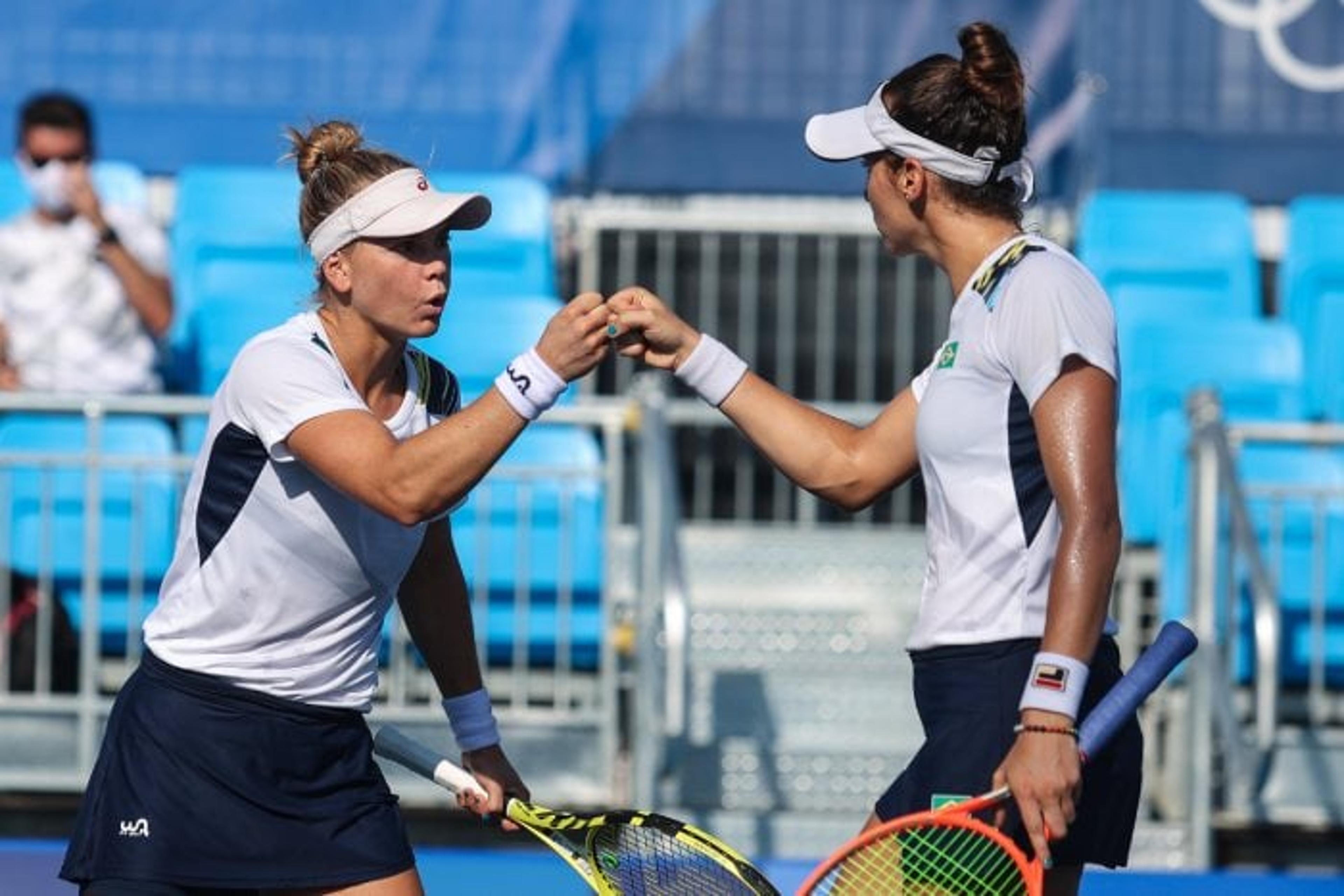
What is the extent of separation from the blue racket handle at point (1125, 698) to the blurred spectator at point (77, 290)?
4445 mm

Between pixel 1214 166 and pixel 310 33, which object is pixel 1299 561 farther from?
pixel 310 33

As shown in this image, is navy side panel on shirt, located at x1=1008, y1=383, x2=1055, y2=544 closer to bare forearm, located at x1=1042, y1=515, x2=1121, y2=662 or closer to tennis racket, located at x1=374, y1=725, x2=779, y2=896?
bare forearm, located at x1=1042, y1=515, x2=1121, y2=662

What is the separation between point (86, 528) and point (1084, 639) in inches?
156

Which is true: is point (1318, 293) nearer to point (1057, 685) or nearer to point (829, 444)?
point (829, 444)

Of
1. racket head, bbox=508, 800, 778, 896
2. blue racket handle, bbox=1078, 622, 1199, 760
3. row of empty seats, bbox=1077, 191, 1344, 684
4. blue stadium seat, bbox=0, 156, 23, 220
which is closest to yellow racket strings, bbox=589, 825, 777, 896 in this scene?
racket head, bbox=508, 800, 778, 896

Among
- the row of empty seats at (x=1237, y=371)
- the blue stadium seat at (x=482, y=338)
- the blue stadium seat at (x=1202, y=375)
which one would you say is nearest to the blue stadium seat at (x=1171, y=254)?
the row of empty seats at (x=1237, y=371)

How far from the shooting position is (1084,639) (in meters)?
3.34

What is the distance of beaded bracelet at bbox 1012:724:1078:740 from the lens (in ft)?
10.9

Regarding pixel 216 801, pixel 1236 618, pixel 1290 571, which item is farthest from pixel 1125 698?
pixel 1290 571

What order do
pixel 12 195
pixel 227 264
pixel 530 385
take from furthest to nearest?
pixel 12 195 < pixel 227 264 < pixel 530 385

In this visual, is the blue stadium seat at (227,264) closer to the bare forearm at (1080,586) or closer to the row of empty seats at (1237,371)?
the row of empty seats at (1237,371)

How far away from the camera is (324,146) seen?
3.80 meters

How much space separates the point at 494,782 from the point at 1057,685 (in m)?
1.02

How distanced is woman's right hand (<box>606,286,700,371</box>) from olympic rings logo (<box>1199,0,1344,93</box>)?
16.7ft
